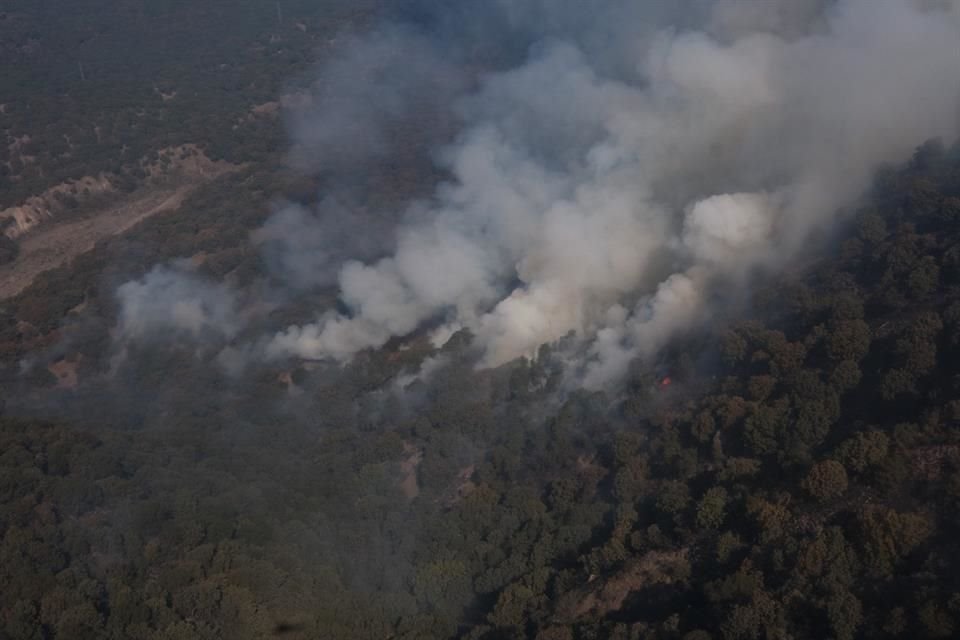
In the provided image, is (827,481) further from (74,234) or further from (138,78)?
(138,78)

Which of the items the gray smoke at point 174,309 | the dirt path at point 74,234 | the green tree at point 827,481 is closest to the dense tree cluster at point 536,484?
the green tree at point 827,481

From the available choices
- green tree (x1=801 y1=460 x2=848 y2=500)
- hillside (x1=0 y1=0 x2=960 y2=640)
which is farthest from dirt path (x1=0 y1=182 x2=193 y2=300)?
green tree (x1=801 y1=460 x2=848 y2=500)

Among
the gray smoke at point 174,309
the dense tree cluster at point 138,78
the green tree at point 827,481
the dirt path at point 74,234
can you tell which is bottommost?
the dirt path at point 74,234

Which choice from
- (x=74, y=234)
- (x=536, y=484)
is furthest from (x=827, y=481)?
(x=74, y=234)

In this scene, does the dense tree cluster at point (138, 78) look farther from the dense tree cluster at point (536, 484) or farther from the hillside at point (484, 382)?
the dense tree cluster at point (536, 484)

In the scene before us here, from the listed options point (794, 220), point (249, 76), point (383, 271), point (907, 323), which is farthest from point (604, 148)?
point (249, 76)

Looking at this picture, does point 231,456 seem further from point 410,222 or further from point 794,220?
point 794,220

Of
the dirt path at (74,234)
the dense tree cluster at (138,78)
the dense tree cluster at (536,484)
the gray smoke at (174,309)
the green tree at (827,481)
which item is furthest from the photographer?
the dense tree cluster at (138,78)

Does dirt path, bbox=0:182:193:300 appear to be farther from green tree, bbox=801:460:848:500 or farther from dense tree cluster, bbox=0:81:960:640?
green tree, bbox=801:460:848:500
